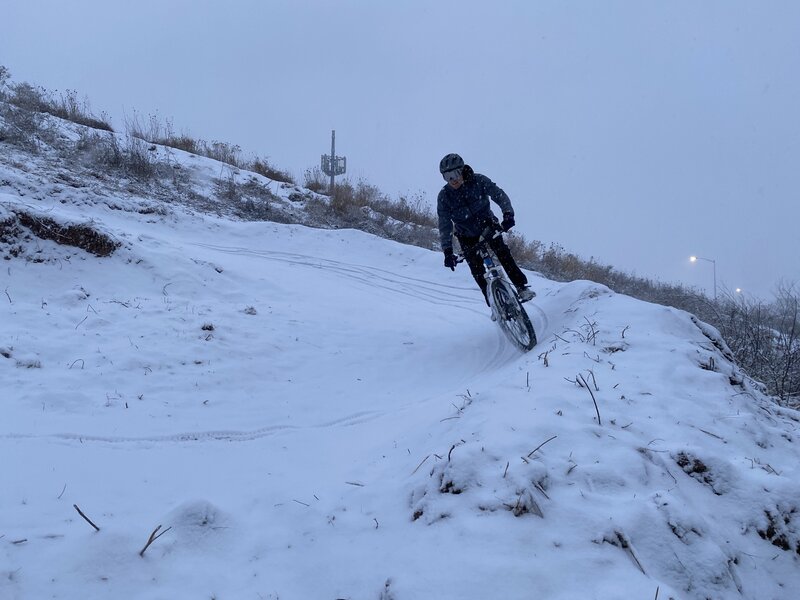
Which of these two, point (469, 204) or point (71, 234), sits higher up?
point (469, 204)

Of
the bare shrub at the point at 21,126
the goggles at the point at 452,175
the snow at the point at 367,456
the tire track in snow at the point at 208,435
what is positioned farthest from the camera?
the bare shrub at the point at 21,126

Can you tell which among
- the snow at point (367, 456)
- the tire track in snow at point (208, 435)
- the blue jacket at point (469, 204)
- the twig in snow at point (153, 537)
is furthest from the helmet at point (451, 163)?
the twig in snow at point (153, 537)

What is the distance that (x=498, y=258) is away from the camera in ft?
20.2

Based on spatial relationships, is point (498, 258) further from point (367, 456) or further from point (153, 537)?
point (153, 537)

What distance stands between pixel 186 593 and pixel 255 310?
4676mm

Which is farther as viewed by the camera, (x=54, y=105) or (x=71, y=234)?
(x=54, y=105)

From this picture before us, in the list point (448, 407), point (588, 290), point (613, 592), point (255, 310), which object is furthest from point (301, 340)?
point (613, 592)

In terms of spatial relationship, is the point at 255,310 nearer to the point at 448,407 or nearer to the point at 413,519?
the point at 448,407

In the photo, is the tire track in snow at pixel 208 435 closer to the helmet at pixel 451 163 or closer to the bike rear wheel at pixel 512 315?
the bike rear wheel at pixel 512 315

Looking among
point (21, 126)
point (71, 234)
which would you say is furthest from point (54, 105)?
point (71, 234)

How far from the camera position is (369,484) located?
318 centimetres

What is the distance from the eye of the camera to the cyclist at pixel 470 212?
19.5ft

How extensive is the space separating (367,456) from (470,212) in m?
3.45

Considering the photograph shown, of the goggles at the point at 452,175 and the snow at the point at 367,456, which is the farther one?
the goggles at the point at 452,175
